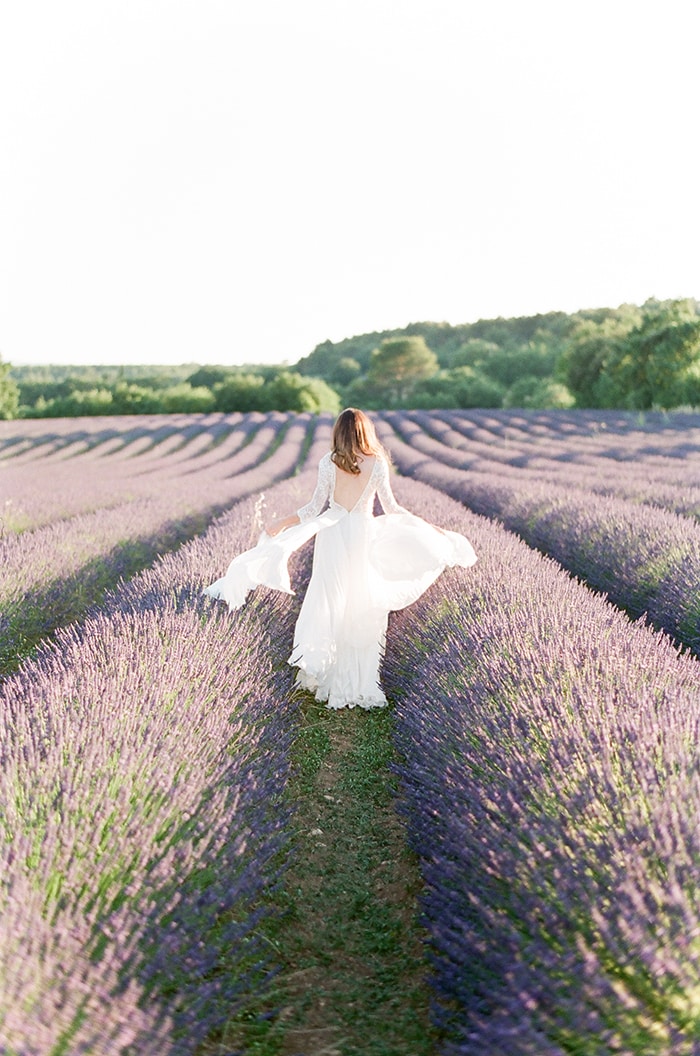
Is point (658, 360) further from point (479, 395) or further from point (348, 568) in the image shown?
point (348, 568)

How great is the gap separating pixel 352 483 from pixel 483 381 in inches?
1685

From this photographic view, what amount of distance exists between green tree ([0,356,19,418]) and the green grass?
41691mm

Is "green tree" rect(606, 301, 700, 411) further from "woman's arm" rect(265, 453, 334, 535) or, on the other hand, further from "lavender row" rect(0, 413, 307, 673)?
"woman's arm" rect(265, 453, 334, 535)

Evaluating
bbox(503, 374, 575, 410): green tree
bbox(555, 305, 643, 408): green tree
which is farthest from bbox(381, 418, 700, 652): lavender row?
bbox(503, 374, 575, 410): green tree

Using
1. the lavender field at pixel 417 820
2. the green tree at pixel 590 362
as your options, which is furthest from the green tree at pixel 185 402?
the lavender field at pixel 417 820

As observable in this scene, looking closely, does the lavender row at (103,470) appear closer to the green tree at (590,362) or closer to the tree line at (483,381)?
the tree line at (483,381)

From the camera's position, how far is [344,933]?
1978 millimetres

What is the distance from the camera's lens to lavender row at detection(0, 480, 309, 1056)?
1220mm

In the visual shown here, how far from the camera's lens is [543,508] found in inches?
267

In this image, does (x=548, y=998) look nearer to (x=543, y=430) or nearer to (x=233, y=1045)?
(x=233, y=1045)

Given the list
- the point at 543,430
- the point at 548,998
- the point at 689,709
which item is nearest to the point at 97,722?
the point at 548,998

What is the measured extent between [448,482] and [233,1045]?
29.3 ft

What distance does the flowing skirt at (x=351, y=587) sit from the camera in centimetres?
354

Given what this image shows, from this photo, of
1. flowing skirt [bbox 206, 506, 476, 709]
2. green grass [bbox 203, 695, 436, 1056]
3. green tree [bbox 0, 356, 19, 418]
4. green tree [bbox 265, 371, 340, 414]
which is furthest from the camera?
green tree [bbox 265, 371, 340, 414]
